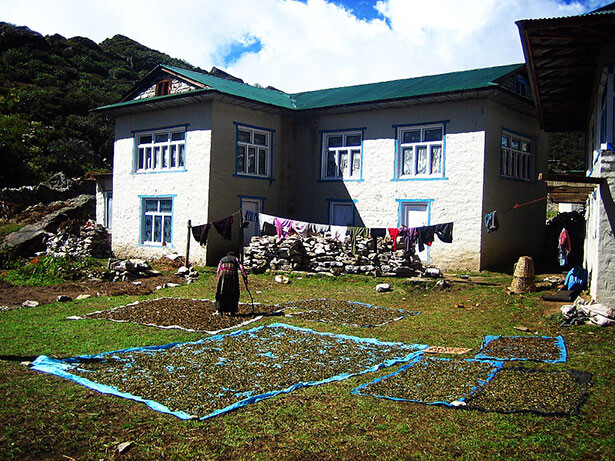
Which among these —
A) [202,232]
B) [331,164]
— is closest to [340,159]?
[331,164]

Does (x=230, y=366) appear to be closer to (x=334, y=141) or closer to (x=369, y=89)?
(x=334, y=141)

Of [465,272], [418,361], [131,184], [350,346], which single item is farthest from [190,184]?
[418,361]

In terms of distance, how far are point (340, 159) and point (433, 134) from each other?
404 centimetres

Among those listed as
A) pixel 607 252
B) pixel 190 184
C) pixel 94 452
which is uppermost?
pixel 190 184

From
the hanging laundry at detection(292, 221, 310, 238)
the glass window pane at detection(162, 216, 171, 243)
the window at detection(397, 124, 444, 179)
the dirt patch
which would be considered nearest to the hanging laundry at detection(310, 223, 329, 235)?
the hanging laundry at detection(292, 221, 310, 238)

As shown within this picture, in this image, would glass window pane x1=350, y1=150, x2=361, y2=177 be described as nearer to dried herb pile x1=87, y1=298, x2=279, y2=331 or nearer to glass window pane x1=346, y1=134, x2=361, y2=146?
glass window pane x1=346, y1=134, x2=361, y2=146

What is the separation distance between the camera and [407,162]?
20.2 metres

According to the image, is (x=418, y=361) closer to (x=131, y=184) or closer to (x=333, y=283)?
(x=333, y=283)

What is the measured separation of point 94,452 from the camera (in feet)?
16.6

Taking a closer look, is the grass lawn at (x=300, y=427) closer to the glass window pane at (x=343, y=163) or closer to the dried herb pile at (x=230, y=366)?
the dried herb pile at (x=230, y=366)

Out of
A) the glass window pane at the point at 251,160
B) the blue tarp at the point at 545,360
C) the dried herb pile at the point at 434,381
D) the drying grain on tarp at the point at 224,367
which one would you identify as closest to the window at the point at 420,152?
the glass window pane at the point at 251,160

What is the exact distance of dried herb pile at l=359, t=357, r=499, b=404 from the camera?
6.63m

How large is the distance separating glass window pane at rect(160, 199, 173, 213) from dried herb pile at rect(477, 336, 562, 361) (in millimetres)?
15178

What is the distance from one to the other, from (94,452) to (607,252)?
383 inches
